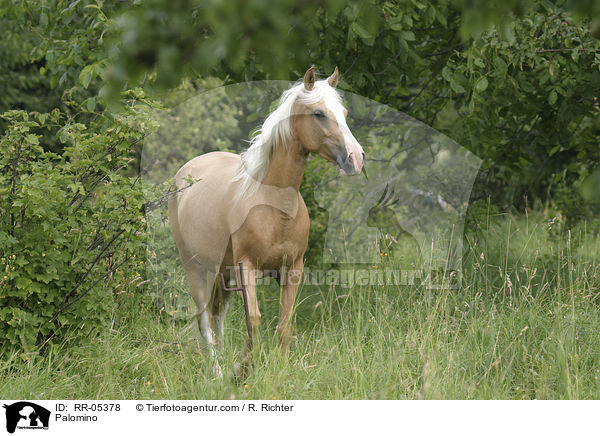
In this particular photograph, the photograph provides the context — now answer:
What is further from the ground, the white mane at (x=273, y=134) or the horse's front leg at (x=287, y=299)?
the white mane at (x=273, y=134)

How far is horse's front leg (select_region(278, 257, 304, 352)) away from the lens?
389 cm

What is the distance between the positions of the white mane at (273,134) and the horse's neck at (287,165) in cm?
4

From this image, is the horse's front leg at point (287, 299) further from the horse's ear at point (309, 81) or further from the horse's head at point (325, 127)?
the horse's ear at point (309, 81)

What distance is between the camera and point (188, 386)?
3439 millimetres

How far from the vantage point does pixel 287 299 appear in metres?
3.96

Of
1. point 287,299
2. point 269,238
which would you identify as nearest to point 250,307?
point 287,299

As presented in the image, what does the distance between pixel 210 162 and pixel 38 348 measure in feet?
6.10

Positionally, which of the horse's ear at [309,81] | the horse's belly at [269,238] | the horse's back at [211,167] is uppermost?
the horse's ear at [309,81]

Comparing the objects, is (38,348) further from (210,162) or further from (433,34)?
(433,34)
